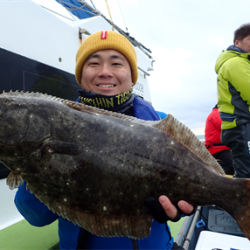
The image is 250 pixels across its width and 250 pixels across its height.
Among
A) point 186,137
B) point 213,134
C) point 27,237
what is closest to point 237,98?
point 213,134

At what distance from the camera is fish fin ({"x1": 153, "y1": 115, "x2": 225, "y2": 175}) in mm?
1348

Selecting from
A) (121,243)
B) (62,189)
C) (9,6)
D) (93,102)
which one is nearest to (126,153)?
(62,189)

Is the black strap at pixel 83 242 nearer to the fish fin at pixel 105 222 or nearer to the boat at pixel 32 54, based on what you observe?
the fish fin at pixel 105 222

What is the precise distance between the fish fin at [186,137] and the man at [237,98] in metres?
2.36

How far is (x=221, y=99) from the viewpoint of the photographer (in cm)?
362

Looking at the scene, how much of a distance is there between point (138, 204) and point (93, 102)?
0.95 meters

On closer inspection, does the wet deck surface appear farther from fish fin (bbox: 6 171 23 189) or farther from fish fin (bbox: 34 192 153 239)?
fish fin (bbox: 6 171 23 189)

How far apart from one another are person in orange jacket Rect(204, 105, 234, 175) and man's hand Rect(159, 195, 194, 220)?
13.0 feet

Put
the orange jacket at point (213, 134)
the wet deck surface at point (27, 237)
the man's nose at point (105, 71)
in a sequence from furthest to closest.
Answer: the orange jacket at point (213, 134)
the wet deck surface at point (27, 237)
the man's nose at point (105, 71)

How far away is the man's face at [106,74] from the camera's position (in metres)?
1.87

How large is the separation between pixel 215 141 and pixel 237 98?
1.81 metres

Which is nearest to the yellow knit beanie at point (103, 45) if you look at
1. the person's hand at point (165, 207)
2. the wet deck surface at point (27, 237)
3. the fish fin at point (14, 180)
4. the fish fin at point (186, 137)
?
the fish fin at point (186, 137)

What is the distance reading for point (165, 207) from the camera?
1.25 metres

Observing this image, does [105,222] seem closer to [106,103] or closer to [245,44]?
[106,103]
